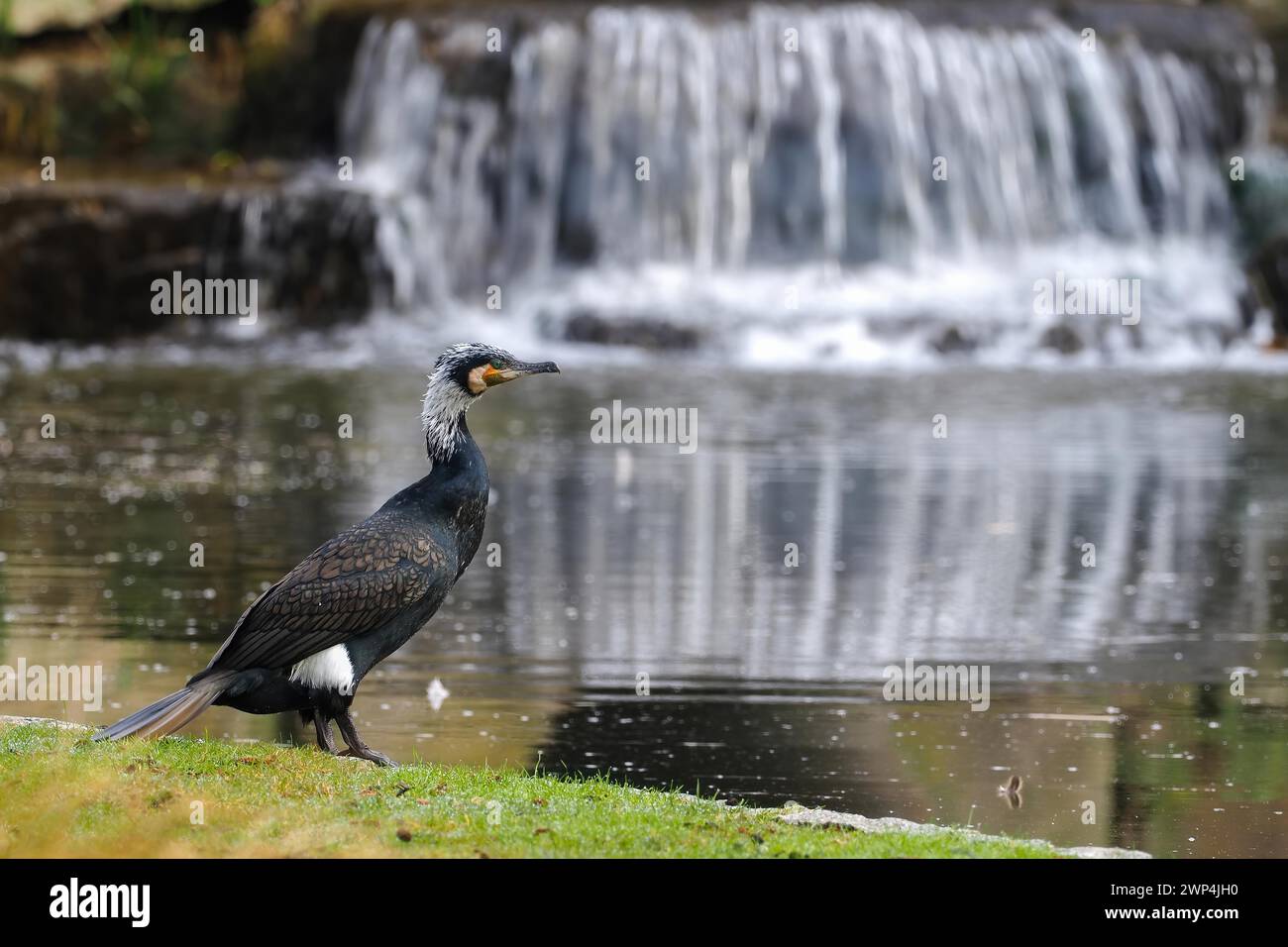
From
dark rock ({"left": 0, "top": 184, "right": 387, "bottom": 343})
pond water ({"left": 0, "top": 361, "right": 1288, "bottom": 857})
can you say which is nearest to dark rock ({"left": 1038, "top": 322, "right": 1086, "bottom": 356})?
pond water ({"left": 0, "top": 361, "right": 1288, "bottom": 857})

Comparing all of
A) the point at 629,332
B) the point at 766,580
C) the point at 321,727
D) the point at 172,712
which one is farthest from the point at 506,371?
the point at 629,332

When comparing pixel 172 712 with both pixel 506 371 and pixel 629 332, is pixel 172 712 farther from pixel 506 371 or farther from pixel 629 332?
pixel 629 332

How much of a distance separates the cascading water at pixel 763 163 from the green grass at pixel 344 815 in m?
21.7

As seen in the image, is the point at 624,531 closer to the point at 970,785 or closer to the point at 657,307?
the point at 970,785

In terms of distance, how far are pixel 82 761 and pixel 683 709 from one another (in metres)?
3.41

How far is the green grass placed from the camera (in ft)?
21.8

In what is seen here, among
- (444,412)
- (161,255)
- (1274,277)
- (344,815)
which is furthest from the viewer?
(1274,277)

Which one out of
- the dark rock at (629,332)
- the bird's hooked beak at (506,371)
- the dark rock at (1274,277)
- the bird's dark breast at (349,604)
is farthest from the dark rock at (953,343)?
the bird's dark breast at (349,604)

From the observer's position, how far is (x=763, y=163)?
30.9 m

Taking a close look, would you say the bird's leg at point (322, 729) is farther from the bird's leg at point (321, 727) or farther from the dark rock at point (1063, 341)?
the dark rock at point (1063, 341)

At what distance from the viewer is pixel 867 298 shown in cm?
2931

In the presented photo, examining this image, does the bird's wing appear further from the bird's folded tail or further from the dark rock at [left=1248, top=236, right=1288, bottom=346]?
the dark rock at [left=1248, top=236, right=1288, bottom=346]

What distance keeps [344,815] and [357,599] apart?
3.37 ft
